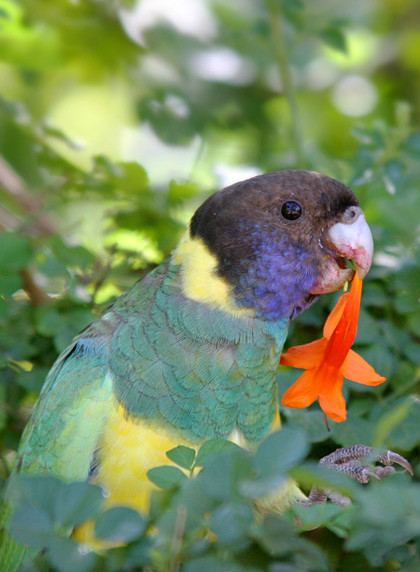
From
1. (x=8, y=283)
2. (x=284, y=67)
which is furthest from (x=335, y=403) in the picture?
(x=284, y=67)

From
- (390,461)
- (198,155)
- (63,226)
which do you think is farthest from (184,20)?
(390,461)

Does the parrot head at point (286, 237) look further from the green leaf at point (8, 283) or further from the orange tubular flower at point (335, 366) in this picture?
the green leaf at point (8, 283)

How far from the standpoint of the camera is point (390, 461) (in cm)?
143

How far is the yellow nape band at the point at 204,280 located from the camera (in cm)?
160

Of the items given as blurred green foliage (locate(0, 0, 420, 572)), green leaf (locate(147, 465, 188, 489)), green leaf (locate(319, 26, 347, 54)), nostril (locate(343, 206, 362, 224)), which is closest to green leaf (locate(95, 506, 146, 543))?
blurred green foliage (locate(0, 0, 420, 572))

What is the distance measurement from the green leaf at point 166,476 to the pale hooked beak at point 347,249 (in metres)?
0.66

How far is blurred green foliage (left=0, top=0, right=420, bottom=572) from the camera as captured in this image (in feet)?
2.85

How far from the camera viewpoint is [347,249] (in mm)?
1526

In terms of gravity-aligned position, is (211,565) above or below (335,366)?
above

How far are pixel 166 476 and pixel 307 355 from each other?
1.86ft

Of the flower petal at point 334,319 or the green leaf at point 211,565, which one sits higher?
the green leaf at point 211,565

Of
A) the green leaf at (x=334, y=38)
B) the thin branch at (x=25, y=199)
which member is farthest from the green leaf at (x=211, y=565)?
the green leaf at (x=334, y=38)

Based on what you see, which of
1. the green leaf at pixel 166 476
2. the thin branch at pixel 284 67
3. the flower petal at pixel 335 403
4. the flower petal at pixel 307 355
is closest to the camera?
the green leaf at pixel 166 476

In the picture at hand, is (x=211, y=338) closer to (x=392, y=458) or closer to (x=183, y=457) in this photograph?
(x=392, y=458)
